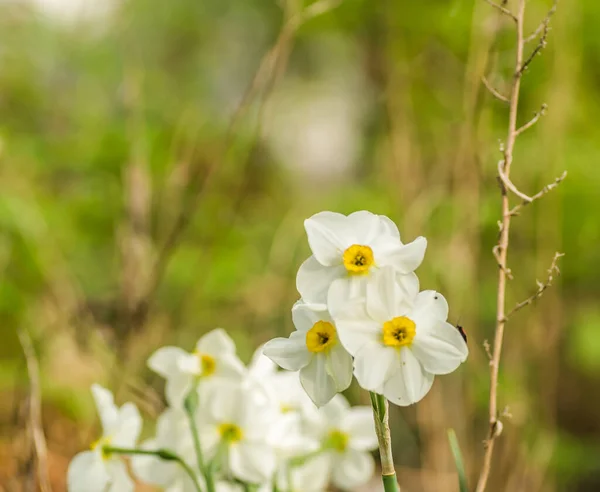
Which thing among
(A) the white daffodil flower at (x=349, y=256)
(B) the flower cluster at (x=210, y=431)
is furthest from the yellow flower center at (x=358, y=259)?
(B) the flower cluster at (x=210, y=431)

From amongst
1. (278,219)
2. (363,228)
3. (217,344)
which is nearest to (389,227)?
(363,228)

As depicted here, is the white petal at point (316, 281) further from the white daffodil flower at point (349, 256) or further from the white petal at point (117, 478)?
the white petal at point (117, 478)

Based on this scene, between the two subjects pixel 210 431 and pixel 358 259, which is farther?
pixel 210 431

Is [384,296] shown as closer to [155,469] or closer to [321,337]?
[321,337]

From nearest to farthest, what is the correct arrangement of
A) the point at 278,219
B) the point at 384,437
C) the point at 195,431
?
the point at 384,437
the point at 195,431
the point at 278,219

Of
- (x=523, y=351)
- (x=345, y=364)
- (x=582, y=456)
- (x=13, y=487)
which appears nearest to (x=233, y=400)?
(x=345, y=364)

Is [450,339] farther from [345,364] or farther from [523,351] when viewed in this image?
[523,351]
